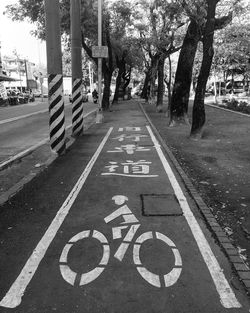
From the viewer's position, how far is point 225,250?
16.9ft

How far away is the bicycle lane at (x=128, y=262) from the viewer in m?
4.01

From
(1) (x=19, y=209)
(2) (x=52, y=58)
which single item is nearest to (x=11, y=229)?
(1) (x=19, y=209)

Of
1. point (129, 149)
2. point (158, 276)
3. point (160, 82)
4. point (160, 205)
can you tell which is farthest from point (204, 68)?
point (160, 82)

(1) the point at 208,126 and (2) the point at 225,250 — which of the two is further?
(1) the point at 208,126

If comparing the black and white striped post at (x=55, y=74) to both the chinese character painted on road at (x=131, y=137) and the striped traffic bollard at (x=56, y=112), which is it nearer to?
the striped traffic bollard at (x=56, y=112)

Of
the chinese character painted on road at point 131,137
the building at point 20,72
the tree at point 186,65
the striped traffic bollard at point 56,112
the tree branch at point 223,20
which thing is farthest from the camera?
the building at point 20,72

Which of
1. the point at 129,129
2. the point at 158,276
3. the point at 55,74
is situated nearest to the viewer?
the point at 158,276

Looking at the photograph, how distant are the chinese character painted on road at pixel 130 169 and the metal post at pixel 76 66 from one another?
6.52m

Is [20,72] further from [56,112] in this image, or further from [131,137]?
[56,112]

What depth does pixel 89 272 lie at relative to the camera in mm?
4617

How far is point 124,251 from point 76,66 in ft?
43.0

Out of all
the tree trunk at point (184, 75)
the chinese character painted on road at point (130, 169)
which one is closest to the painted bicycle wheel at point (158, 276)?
the chinese character painted on road at point (130, 169)

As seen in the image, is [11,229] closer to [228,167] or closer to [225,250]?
[225,250]

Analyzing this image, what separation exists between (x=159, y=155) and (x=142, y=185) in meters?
3.65
